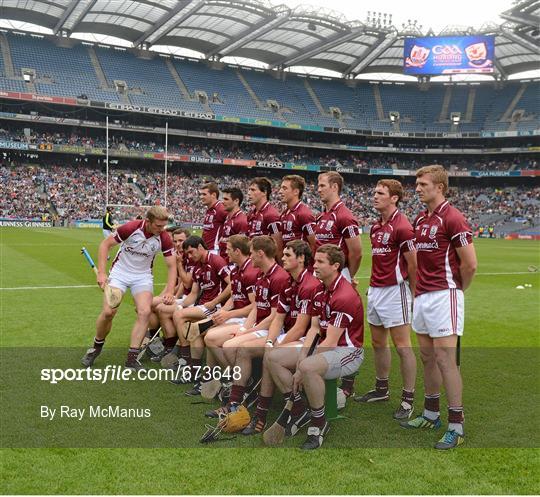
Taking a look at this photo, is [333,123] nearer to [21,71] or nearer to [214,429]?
[21,71]

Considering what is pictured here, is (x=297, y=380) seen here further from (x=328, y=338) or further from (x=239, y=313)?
(x=239, y=313)

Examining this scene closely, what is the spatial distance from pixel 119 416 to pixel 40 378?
1.64 metres

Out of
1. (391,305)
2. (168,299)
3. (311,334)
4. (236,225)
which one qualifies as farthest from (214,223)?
(311,334)

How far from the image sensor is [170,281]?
302 inches

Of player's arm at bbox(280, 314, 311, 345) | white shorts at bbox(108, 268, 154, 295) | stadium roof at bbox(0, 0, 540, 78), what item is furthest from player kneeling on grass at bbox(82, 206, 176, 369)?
stadium roof at bbox(0, 0, 540, 78)

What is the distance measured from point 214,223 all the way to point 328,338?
14.2 feet

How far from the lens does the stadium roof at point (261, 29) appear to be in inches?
1812

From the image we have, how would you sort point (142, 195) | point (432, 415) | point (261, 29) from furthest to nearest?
point (142, 195) < point (261, 29) < point (432, 415)

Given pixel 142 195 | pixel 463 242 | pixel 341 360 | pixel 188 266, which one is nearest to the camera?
pixel 463 242

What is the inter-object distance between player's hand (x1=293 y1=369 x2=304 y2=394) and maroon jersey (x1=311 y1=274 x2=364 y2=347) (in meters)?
0.56

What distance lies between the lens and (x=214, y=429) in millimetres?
4977

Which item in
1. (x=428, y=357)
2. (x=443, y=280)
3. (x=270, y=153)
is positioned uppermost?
(x=270, y=153)

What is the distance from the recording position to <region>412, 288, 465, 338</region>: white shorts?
16.7ft

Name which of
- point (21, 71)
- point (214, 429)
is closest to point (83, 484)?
point (214, 429)
